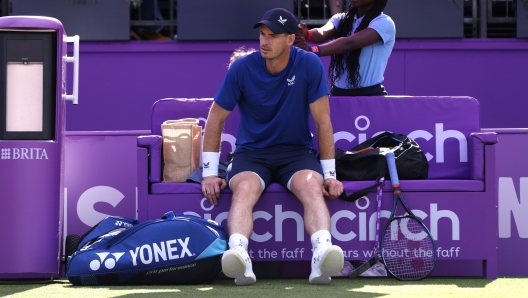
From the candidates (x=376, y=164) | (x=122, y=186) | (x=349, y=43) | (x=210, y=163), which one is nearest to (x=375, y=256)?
(x=376, y=164)

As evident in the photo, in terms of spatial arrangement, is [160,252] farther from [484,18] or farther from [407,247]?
[484,18]

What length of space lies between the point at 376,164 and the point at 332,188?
0.35 metres

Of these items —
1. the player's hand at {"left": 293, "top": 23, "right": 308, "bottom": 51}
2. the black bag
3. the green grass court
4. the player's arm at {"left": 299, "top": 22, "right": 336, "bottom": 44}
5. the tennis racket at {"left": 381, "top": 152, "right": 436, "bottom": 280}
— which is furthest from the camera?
the player's arm at {"left": 299, "top": 22, "right": 336, "bottom": 44}

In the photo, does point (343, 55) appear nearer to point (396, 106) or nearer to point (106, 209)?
point (396, 106)

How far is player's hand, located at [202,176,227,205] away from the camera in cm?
584

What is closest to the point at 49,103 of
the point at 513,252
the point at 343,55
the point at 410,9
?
the point at 343,55

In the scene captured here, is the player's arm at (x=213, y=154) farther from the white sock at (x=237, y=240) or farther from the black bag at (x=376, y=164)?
the black bag at (x=376, y=164)

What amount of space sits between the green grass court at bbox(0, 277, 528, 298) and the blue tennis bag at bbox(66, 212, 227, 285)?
0.08 meters

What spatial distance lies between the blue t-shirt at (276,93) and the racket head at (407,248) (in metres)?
0.77

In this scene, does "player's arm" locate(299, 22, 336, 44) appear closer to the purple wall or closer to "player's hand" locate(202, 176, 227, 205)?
"player's hand" locate(202, 176, 227, 205)

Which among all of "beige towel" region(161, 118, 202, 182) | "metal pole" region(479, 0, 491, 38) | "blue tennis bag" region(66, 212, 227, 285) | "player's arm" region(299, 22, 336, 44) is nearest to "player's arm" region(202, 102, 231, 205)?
"beige towel" region(161, 118, 202, 182)

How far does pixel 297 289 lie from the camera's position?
5.17 metres

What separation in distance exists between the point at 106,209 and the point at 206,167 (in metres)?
1.14

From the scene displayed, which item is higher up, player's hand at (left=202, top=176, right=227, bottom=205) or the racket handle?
the racket handle
